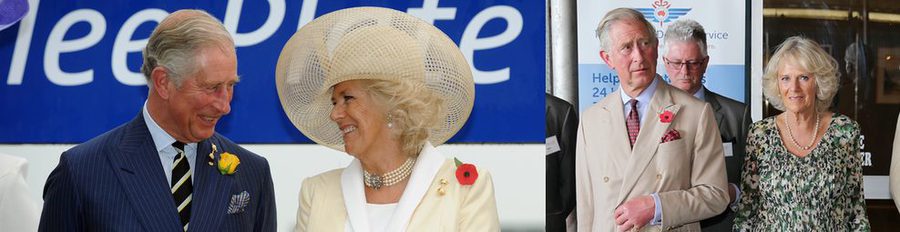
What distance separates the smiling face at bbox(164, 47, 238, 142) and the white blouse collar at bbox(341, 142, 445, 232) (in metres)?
0.48

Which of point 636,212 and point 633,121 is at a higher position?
point 633,121

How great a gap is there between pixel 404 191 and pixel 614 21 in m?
1.86

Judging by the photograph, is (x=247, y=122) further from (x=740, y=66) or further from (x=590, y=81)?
(x=740, y=66)

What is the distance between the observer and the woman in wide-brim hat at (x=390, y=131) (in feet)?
9.04

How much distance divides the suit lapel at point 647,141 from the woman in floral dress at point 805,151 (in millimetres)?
404

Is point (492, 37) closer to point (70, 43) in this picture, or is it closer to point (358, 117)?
point (358, 117)

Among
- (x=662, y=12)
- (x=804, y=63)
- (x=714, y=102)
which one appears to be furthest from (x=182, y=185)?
(x=804, y=63)

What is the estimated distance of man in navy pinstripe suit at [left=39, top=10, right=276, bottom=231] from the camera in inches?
109

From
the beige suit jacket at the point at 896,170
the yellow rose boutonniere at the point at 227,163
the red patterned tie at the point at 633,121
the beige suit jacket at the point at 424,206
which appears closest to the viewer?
the beige suit jacket at the point at 424,206

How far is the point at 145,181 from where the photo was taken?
9.27 feet

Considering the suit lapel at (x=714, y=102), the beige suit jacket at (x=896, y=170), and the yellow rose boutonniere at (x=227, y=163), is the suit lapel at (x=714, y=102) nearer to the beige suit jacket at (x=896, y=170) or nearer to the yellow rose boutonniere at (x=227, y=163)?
the beige suit jacket at (x=896, y=170)

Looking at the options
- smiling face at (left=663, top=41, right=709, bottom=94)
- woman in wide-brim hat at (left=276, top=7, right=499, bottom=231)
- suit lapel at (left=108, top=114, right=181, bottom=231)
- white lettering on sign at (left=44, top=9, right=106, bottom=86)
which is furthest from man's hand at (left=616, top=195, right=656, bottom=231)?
white lettering on sign at (left=44, top=9, right=106, bottom=86)

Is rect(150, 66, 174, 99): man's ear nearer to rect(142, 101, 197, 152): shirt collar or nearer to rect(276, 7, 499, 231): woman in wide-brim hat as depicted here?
rect(142, 101, 197, 152): shirt collar

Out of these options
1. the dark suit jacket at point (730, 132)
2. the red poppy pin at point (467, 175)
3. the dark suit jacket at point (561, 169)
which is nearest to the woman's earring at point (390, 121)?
the red poppy pin at point (467, 175)
